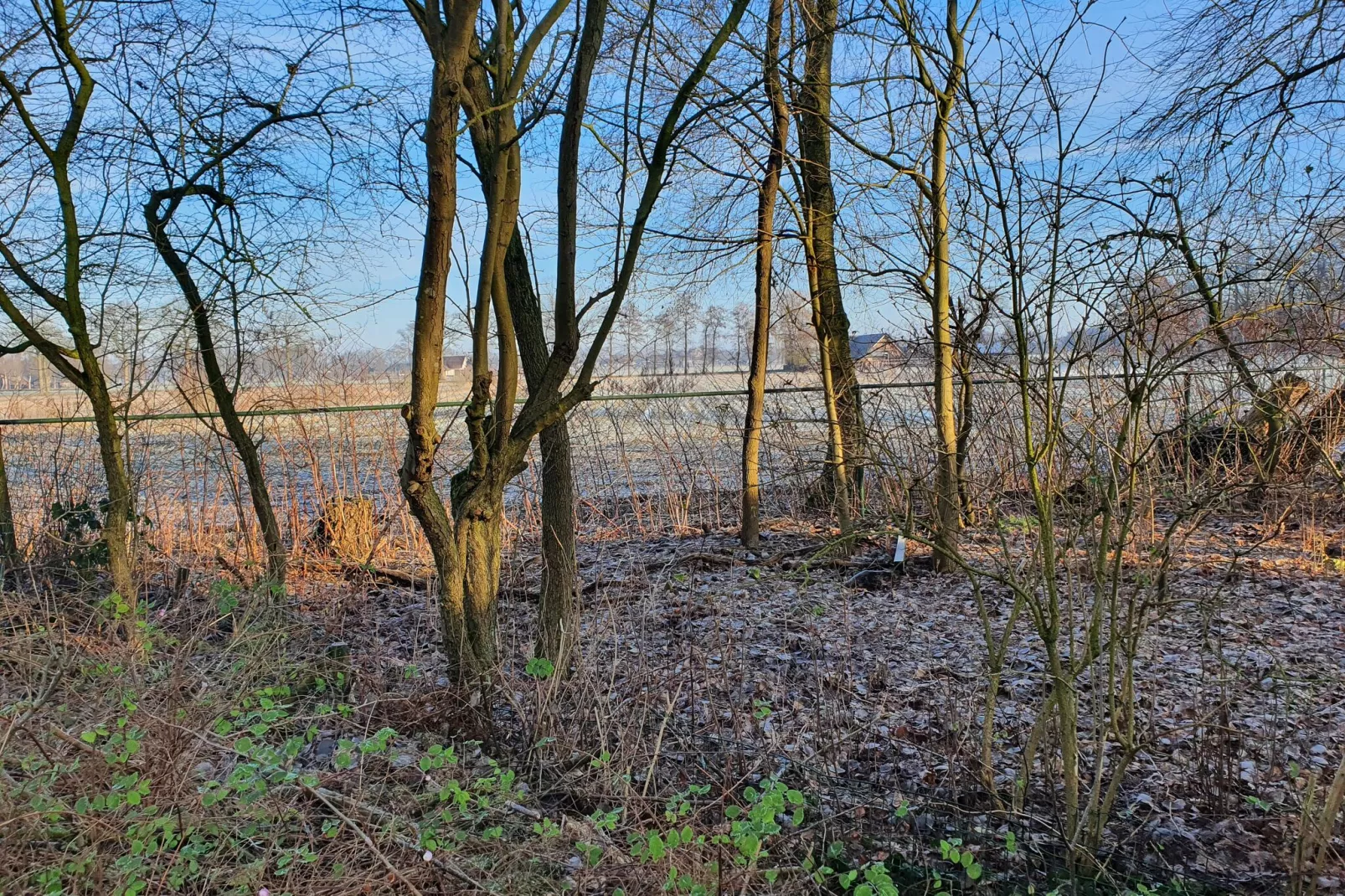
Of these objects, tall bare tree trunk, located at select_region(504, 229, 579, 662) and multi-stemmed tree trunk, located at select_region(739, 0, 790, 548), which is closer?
tall bare tree trunk, located at select_region(504, 229, 579, 662)

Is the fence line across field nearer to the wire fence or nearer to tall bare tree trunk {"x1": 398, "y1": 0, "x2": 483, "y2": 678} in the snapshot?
the wire fence

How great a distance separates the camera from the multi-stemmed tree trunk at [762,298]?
5.42 metres

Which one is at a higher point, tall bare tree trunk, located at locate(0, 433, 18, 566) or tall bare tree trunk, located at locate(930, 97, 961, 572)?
tall bare tree trunk, located at locate(930, 97, 961, 572)

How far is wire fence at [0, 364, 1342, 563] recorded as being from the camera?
5520 mm

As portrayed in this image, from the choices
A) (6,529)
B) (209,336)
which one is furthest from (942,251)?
(6,529)

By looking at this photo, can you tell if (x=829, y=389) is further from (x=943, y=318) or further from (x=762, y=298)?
(x=943, y=318)

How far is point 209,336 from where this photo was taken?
454 centimetres

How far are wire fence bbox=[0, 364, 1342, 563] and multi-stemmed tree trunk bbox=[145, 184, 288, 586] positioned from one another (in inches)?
13.3

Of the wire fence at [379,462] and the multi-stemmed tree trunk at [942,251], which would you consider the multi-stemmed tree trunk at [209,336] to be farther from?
the multi-stemmed tree trunk at [942,251]

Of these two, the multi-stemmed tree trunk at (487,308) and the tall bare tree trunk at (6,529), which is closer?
the multi-stemmed tree trunk at (487,308)

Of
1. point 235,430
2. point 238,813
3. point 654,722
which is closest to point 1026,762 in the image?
point 654,722

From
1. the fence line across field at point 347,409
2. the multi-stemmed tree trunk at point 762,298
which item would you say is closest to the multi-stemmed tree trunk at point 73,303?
the fence line across field at point 347,409

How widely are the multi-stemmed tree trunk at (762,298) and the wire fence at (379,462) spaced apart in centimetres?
25

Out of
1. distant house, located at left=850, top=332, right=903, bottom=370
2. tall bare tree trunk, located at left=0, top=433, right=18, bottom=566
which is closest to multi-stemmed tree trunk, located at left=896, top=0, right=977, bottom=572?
distant house, located at left=850, top=332, right=903, bottom=370
